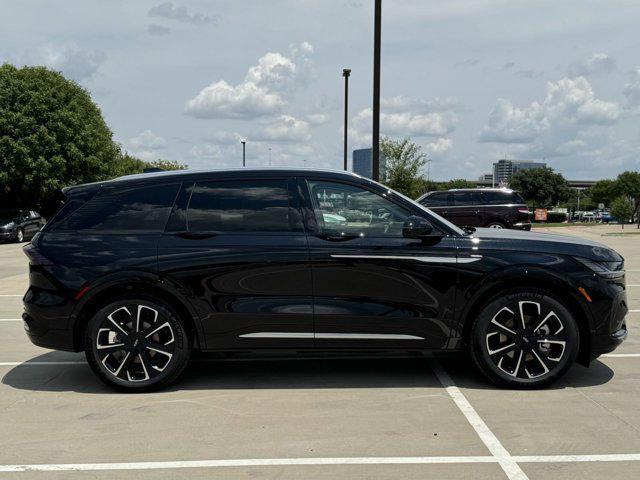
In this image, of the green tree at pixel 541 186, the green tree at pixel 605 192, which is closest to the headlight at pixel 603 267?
the green tree at pixel 541 186

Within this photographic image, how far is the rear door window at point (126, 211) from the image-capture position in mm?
5734

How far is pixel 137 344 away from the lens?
5582mm

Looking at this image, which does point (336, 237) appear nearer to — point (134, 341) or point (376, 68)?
point (134, 341)

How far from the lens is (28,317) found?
5.75 meters

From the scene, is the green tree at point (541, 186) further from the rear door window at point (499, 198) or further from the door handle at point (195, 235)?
the door handle at point (195, 235)

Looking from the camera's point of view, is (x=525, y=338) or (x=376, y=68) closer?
(x=525, y=338)

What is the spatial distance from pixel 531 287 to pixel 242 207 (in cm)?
237

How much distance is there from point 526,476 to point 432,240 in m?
2.14

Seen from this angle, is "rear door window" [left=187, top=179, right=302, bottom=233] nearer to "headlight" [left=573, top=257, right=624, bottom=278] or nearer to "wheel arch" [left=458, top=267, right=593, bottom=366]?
"wheel arch" [left=458, top=267, right=593, bottom=366]

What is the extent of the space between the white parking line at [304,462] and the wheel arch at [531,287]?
5.06 feet

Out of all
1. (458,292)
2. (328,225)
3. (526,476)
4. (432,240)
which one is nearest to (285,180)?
(328,225)

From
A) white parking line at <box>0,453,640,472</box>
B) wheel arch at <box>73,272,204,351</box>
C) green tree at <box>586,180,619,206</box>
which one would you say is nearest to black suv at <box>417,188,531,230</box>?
wheel arch at <box>73,272,204,351</box>

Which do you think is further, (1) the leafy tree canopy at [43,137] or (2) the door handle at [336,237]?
(1) the leafy tree canopy at [43,137]

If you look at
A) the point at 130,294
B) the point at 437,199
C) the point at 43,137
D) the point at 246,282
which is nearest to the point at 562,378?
the point at 246,282
